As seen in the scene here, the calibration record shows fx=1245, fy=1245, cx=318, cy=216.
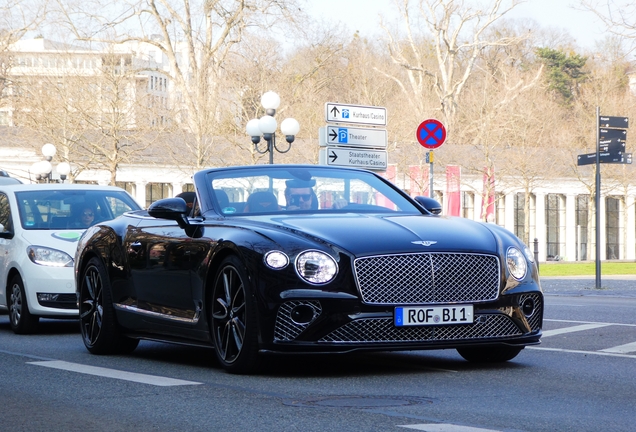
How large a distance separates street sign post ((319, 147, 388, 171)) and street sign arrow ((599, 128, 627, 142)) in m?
4.40

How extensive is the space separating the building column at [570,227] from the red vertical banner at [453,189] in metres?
9.28

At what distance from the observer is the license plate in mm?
7730

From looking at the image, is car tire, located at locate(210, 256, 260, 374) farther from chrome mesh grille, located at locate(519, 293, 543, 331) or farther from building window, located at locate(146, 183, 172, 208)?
building window, located at locate(146, 183, 172, 208)

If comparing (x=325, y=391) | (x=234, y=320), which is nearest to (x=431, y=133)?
(x=234, y=320)

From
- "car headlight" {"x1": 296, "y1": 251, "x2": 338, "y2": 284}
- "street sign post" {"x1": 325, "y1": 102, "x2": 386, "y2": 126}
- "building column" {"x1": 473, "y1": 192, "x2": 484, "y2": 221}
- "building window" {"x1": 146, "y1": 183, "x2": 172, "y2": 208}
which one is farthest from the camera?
"building column" {"x1": 473, "y1": 192, "x2": 484, "y2": 221}

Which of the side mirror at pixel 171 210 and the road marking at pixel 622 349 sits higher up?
the side mirror at pixel 171 210

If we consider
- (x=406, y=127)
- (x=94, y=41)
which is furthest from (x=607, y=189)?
(x=94, y=41)

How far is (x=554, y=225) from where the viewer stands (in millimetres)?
74875

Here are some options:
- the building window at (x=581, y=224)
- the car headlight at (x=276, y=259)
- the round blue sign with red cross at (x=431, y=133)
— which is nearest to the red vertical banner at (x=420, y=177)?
the building window at (x=581, y=224)

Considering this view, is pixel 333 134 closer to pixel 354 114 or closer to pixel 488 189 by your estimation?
pixel 354 114

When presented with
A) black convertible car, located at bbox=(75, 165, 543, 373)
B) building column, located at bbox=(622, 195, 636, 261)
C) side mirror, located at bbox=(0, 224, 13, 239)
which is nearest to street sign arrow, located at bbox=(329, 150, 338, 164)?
side mirror, located at bbox=(0, 224, 13, 239)

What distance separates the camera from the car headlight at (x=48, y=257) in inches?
515

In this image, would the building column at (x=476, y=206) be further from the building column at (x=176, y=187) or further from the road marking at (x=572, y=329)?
the road marking at (x=572, y=329)

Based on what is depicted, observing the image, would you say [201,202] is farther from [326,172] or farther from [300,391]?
[300,391]
